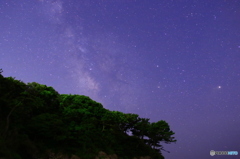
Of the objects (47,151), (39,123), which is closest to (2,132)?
(39,123)

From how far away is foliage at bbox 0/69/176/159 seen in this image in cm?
2162

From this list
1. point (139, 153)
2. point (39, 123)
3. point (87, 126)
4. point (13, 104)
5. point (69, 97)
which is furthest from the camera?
point (139, 153)

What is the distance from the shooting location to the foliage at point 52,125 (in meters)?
21.6

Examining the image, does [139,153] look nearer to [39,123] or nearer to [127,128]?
[127,128]

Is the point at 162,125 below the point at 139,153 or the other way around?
the other way around

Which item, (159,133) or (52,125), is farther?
(159,133)

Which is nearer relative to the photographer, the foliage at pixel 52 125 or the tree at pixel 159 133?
the foliage at pixel 52 125

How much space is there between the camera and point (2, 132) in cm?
2042

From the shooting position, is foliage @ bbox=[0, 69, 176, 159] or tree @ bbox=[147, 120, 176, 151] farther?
tree @ bbox=[147, 120, 176, 151]

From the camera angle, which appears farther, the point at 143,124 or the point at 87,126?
the point at 143,124

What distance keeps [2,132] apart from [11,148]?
2.48 m

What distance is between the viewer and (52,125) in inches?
949

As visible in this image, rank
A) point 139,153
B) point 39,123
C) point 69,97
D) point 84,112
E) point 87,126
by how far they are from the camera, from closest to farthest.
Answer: point 39,123, point 87,126, point 84,112, point 69,97, point 139,153

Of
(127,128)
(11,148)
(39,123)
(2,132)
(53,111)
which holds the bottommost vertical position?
(11,148)
